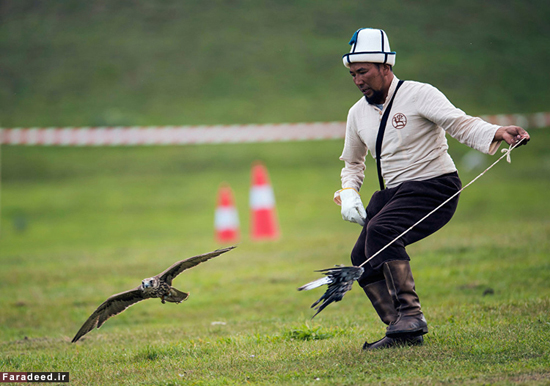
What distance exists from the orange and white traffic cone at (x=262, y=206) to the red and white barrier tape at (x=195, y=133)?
31.9ft

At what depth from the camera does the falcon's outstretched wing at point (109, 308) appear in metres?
4.90

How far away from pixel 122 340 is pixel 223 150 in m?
18.1

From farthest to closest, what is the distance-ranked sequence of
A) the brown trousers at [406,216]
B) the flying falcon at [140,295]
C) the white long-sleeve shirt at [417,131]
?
1. the flying falcon at [140,295]
2. the brown trousers at [406,216]
3. the white long-sleeve shirt at [417,131]

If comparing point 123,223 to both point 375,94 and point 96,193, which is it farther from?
point 375,94

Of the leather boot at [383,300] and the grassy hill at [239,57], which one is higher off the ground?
the grassy hill at [239,57]

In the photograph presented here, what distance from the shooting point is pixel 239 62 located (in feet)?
101

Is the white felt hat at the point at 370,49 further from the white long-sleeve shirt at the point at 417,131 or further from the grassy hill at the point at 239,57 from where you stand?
the grassy hill at the point at 239,57

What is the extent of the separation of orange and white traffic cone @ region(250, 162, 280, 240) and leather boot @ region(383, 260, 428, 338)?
6.70 m

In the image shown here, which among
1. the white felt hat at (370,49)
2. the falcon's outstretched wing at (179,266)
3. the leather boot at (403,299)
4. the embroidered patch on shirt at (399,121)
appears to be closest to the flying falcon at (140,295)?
the falcon's outstretched wing at (179,266)

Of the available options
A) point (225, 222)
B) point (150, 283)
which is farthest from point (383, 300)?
point (225, 222)

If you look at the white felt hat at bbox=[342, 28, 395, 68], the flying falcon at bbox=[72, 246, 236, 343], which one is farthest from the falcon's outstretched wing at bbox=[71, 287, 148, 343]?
the white felt hat at bbox=[342, 28, 395, 68]

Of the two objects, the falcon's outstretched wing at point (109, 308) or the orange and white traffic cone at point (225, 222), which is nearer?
the falcon's outstretched wing at point (109, 308)

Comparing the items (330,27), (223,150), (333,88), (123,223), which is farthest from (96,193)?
(330,27)

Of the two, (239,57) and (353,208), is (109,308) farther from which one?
(239,57)
